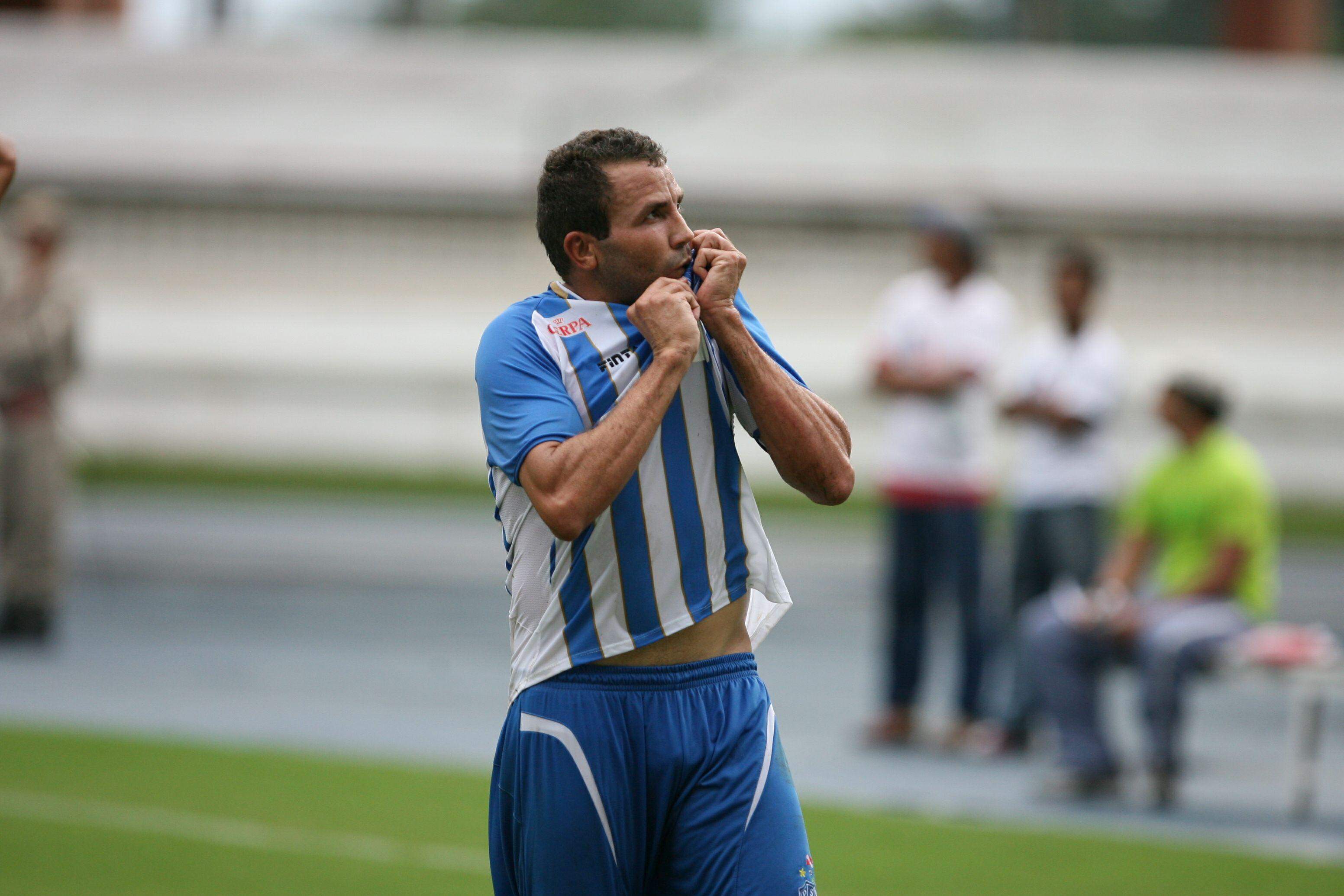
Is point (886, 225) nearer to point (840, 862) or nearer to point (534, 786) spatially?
point (840, 862)

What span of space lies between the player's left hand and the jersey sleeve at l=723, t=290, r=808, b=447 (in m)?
0.09

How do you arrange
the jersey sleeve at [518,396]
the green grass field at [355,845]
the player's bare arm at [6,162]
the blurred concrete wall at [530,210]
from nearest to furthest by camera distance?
the jersey sleeve at [518,396]
the player's bare arm at [6,162]
the green grass field at [355,845]
the blurred concrete wall at [530,210]

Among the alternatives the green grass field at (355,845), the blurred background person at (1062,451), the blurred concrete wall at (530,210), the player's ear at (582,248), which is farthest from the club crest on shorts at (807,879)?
the blurred concrete wall at (530,210)

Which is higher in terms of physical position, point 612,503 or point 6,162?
point 6,162

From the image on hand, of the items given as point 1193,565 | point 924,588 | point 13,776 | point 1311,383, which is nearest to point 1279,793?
point 1193,565

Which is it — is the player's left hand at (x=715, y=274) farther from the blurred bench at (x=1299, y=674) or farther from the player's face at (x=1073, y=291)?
the player's face at (x=1073, y=291)

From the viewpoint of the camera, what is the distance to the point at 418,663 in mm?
11266

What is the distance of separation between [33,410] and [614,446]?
8.40 metres

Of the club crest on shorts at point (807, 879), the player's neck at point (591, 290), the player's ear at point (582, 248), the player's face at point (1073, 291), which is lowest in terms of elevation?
the club crest on shorts at point (807, 879)

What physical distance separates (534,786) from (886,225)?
→ 2101cm

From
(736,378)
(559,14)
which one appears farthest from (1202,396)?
(559,14)

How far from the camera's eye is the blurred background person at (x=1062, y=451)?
27.9ft

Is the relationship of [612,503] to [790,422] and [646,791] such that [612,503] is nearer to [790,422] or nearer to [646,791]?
[790,422]

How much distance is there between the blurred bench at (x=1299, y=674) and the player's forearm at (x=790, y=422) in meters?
4.69
